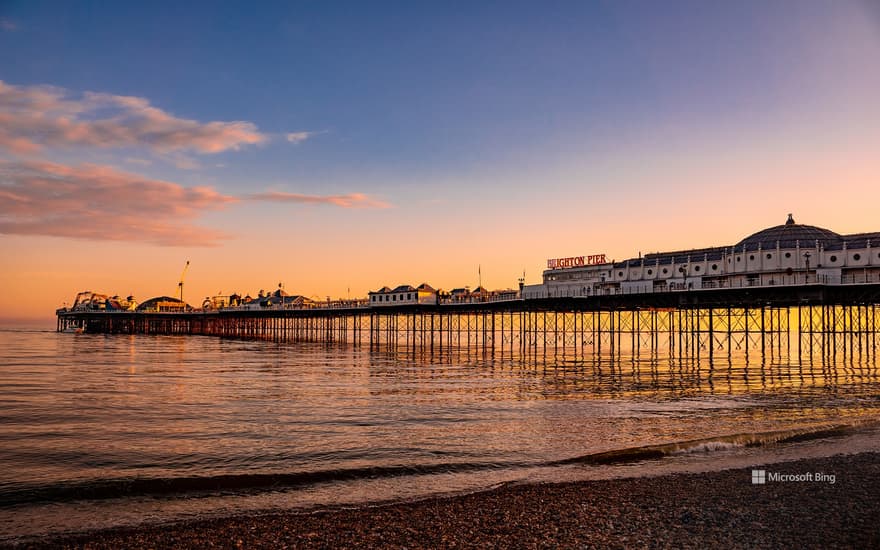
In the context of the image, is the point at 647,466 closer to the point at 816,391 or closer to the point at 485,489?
the point at 485,489

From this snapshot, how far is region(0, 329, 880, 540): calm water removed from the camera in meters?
12.9

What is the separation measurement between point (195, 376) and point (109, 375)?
17.7 ft

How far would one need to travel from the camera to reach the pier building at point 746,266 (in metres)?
52.5

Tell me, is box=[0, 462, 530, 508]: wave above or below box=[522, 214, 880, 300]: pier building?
below

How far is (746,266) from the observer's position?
5856 cm

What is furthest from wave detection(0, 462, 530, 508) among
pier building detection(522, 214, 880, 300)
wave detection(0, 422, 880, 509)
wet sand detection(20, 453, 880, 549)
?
pier building detection(522, 214, 880, 300)

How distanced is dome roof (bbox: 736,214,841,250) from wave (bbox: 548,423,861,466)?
4168cm

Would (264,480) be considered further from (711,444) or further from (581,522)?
(711,444)

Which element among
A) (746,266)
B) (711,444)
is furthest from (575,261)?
(711,444)

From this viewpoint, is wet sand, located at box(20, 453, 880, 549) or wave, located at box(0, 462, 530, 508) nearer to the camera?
wet sand, located at box(20, 453, 880, 549)

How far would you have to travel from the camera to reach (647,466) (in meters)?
15.0

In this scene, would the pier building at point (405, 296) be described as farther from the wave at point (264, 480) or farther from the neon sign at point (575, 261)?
the wave at point (264, 480)

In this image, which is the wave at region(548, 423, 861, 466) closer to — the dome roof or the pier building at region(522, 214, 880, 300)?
the pier building at region(522, 214, 880, 300)

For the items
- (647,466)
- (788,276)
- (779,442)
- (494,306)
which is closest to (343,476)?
(647,466)
